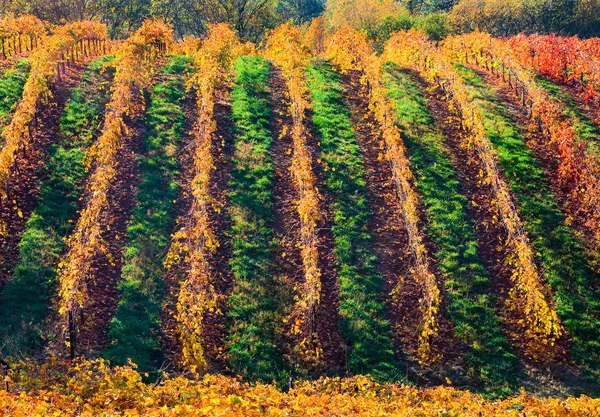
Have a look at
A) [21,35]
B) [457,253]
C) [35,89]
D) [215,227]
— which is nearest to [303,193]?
[215,227]

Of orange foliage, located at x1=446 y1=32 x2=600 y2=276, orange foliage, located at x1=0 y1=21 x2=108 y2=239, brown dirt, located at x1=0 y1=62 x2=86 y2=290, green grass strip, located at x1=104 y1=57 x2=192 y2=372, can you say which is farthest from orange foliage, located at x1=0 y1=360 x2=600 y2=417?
orange foliage, located at x1=446 y1=32 x2=600 y2=276

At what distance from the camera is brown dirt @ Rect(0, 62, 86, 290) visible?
16.1 m

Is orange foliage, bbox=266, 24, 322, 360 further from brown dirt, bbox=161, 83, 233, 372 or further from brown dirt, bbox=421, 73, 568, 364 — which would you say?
brown dirt, bbox=421, 73, 568, 364

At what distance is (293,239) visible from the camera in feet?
57.3

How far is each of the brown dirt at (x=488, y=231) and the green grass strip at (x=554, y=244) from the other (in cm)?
52

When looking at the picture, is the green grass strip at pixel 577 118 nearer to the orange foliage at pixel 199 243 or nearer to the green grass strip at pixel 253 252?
the green grass strip at pixel 253 252

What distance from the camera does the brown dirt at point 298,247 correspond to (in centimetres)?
1470

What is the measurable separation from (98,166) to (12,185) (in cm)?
266

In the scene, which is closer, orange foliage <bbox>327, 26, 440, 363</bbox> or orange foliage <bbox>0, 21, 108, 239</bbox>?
orange foliage <bbox>327, 26, 440, 363</bbox>

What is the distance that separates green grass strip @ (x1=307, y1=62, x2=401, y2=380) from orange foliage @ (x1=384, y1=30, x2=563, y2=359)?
394 cm

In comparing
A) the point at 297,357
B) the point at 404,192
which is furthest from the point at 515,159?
the point at 297,357

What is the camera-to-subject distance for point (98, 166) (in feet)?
61.8

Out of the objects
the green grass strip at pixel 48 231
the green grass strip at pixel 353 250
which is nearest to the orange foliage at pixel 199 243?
the green grass strip at pixel 48 231

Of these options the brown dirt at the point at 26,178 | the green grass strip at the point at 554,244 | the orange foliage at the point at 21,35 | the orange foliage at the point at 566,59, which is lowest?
the green grass strip at the point at 554,244
